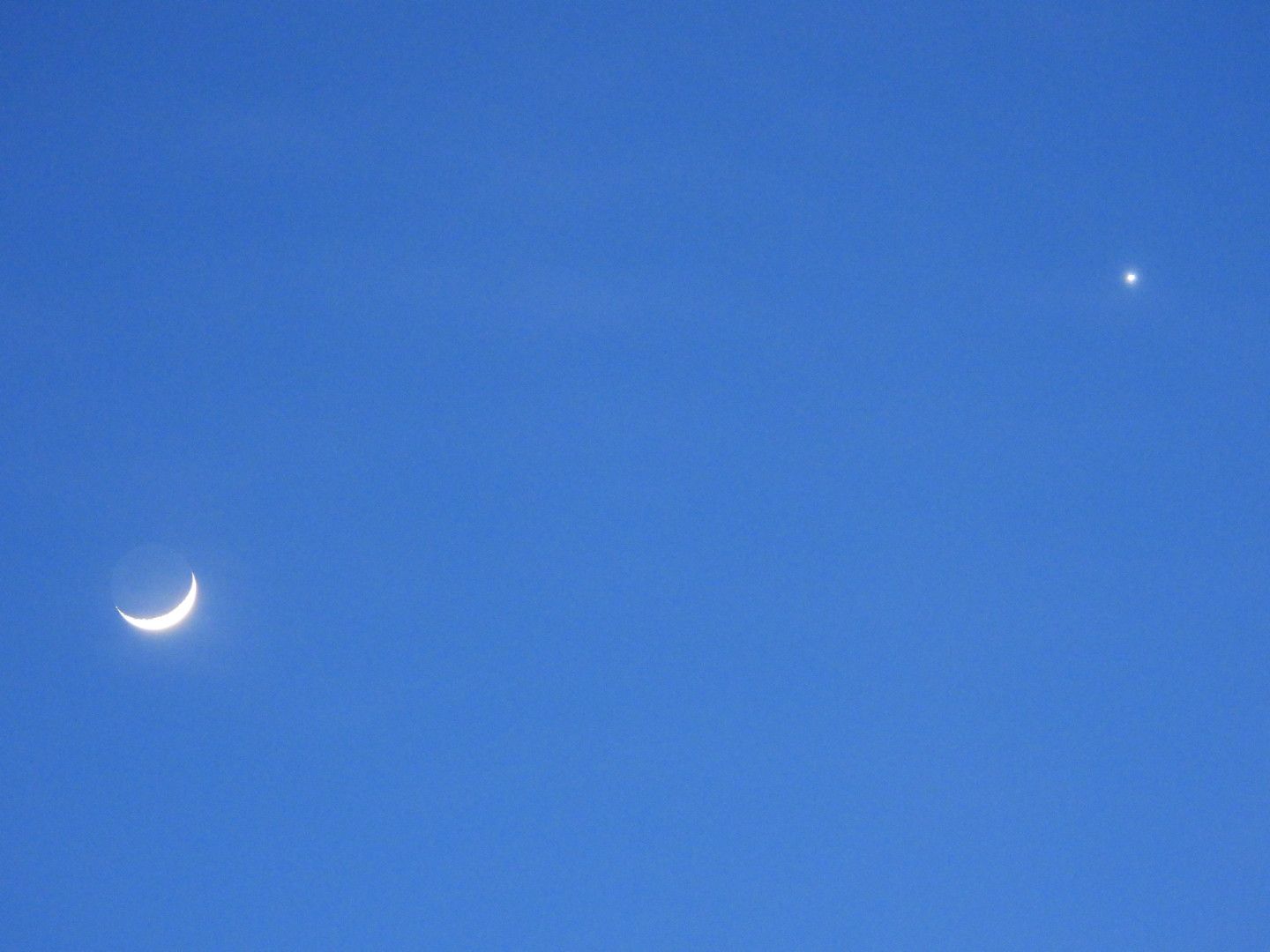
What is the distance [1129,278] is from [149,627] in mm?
14334

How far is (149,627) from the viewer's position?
230ft

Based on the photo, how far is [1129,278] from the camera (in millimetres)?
70688
